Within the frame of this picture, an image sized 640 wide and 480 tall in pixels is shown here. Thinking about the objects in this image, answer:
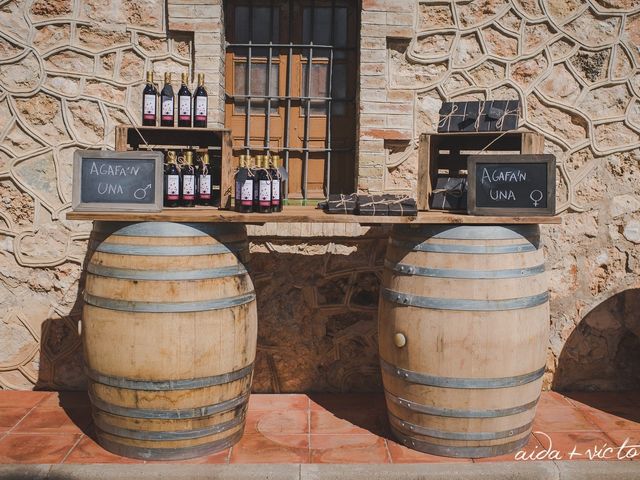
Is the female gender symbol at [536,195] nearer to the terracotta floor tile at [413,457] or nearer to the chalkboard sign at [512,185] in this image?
the chalkboard sign at [512,185]

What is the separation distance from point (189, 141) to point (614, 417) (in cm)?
313

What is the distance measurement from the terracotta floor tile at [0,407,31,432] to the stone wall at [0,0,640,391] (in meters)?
0.38

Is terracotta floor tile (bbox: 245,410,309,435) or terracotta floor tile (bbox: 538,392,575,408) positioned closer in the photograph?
terracotta floor tile (bbox: 245,410,309,435)

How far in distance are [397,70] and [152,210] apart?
1.93 meters

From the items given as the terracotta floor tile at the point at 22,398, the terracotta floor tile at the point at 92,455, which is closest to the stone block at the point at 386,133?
the terracotta floor tile at the point at 92,455

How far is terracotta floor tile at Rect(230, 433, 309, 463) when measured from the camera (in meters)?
3.11

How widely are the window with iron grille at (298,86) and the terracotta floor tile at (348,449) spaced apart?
168cm

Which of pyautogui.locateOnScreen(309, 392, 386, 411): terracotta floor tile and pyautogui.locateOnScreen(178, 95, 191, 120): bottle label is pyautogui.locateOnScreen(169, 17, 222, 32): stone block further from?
pyautogui.locateOnScreen(309, 392, 386, 411): terracotta floor tile

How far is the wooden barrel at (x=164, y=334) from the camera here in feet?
9.62

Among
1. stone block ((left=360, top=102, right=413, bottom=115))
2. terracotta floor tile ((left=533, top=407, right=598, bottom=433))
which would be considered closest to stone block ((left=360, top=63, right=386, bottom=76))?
stone block ((left=360, top=102, right=413, bottom=115))

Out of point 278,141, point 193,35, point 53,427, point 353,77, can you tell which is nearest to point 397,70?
point 353,77

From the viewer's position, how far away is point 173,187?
11.2 ft

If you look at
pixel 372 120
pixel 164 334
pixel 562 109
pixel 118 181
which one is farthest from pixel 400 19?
pixel 164 334

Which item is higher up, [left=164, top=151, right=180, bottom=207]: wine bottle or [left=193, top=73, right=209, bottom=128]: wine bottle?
[left=193, top=73, right=209, bottom=128]: wine bottle
